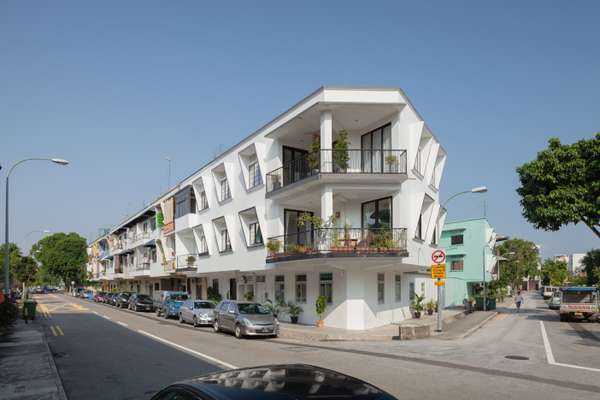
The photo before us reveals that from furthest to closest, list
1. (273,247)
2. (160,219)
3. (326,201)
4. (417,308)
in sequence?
1. (160,219)
2. (417,308)
3. (273,247)
4. (326,201)

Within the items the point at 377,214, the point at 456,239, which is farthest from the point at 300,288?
the point at 456,239

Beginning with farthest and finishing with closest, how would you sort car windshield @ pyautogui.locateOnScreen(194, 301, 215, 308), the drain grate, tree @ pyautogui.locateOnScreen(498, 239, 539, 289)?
tree @ pyautogui.locateOnScreen(498, 239, 539, 289) → car windshield @ pyautogui.locateOnScreen(194, 301, 215, 308) → the drain grate

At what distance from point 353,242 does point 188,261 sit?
2072cm

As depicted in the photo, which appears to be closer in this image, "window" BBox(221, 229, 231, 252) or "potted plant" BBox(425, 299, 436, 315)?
"potted plant" BBox(425, 299, 436, 315)

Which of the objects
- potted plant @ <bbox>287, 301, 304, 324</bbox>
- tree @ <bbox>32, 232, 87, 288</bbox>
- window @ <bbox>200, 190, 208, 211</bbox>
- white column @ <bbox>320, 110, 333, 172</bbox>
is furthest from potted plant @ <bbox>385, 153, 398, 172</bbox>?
tree @ <bbox>32, 232, 87, 288</bbox>

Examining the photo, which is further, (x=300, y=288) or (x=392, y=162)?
(x=300, y=288)

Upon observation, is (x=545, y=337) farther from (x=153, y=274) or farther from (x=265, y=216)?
(x=153, y=274)

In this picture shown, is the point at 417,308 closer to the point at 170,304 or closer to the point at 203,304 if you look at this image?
the point at 203,304

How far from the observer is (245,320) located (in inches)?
819

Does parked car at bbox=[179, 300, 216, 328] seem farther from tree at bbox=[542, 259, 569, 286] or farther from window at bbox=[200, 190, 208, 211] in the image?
tree at bbox=[542, 259, 569, 286]

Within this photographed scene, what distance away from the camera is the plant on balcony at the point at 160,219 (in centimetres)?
4972

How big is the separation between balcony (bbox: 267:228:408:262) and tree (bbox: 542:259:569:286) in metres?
93.8

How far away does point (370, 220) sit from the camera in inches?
1030

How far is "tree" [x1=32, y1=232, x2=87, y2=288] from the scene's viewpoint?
10906cm
